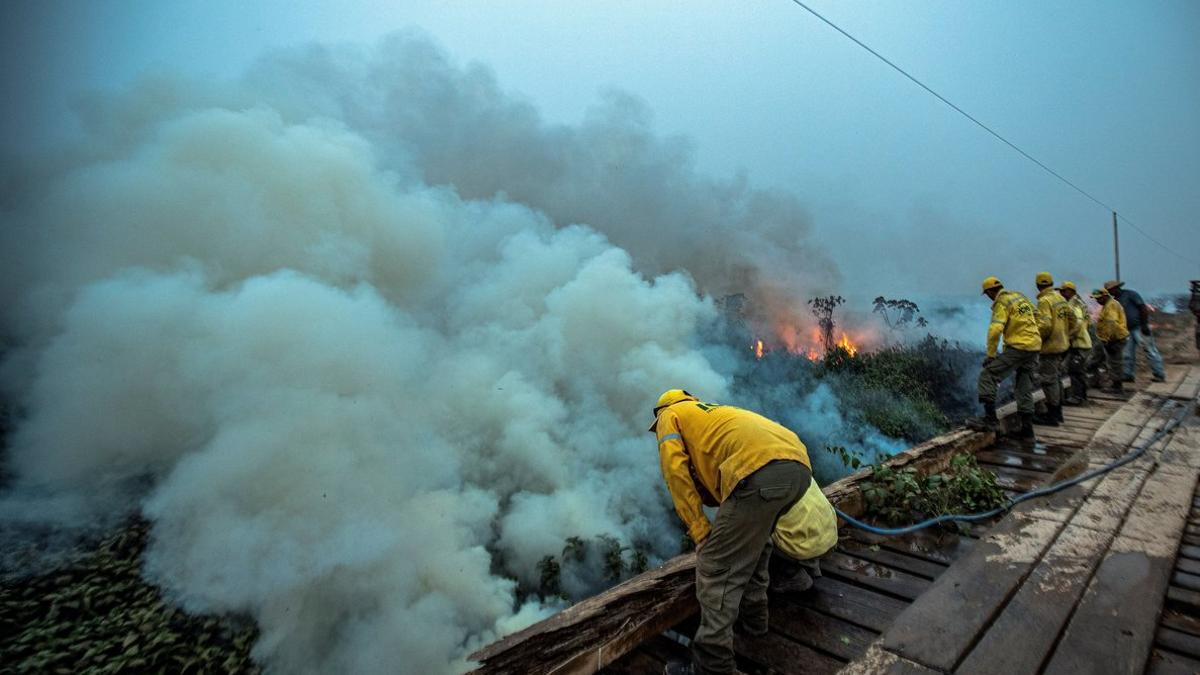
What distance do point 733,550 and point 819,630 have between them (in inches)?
34.1

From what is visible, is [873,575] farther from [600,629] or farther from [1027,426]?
[1027,426]

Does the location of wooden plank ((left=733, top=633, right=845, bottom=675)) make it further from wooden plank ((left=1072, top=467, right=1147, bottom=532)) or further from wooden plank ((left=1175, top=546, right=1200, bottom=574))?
wooden plank ((left=1072, top=467, right=1147, bottom=532))

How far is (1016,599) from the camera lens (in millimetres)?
2734

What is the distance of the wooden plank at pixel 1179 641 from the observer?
2.34 m

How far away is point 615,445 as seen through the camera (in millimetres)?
12203

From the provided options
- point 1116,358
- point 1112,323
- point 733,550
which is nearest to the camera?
point 733,550

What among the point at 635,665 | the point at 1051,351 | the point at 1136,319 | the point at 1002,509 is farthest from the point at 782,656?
the point at 1136,319

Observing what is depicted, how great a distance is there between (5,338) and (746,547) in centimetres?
1318

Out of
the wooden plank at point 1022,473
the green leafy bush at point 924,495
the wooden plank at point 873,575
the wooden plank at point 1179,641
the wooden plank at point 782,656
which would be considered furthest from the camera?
the wooden plank at point 1022,473

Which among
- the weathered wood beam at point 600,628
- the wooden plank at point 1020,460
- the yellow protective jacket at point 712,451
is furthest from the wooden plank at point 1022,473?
the weathered wood beam at point 600,628

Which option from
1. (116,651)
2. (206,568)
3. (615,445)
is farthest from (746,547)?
(615,445)

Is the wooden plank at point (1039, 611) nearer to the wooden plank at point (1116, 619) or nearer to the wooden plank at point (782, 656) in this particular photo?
the wooden plank at point (1116, 619)

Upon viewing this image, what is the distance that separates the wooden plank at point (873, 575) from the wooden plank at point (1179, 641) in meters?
1.00

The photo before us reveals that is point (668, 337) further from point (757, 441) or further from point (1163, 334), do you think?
point (1163, 334)
